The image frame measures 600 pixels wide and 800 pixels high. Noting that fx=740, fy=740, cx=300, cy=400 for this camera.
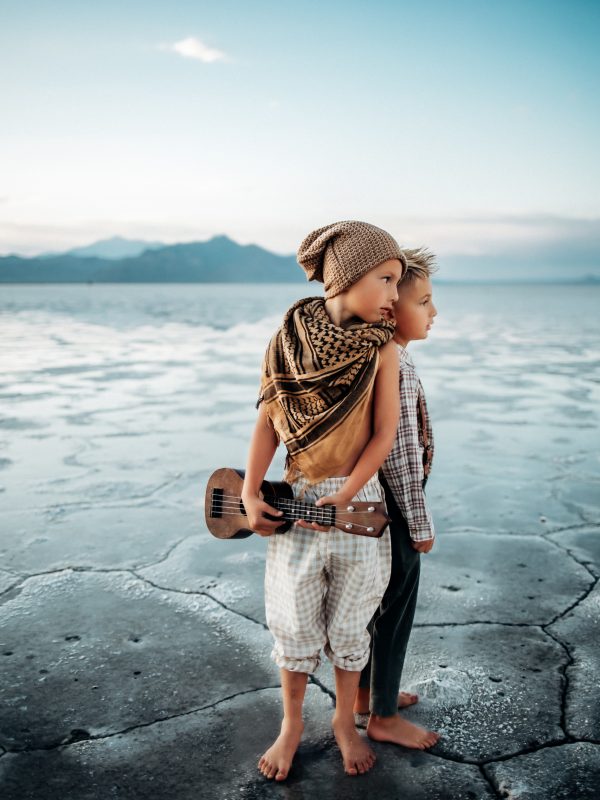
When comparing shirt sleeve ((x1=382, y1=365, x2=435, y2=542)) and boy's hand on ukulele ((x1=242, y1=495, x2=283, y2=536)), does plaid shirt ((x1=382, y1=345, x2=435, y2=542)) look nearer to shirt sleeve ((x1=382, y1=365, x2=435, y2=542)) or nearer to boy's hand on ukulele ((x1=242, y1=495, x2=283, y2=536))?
shirt sleeve ((x1=382, y1=365, x2=435, y2=542))

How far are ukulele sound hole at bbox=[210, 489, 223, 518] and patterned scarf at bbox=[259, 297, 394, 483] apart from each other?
1.10 feet

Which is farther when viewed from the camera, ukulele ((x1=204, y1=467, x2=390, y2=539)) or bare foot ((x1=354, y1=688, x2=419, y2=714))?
bare foot ((x1=354, y1=688, x2=419, y2=714))

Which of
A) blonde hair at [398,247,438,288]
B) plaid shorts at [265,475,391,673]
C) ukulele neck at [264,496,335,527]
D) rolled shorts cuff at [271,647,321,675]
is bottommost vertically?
rolled shorts cuff at [271,647,321,675]

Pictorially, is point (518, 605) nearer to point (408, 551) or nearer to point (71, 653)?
point (408, 551)

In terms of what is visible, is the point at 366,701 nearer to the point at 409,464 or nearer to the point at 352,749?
the point at 352,749

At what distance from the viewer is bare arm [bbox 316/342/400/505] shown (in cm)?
212

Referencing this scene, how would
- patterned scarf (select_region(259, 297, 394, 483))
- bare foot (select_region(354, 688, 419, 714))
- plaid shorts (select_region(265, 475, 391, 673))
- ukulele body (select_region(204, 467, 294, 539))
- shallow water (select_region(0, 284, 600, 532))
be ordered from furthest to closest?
shallow water (select_region(0, 284, 600, 532)), bare foot (select_region(354, 688, 419, 714)), ukulele body (select_region(204, 467, 294, 539)), plaid shorts (select_region(265, 475, 391, 673)), patterned scarf (select_region(259, 297, 394, 483))

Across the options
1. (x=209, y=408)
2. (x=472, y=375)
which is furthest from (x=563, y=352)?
(x=209, y=408)

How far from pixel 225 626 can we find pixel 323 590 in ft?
3.52

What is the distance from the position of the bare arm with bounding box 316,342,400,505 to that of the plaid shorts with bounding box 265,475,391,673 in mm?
63

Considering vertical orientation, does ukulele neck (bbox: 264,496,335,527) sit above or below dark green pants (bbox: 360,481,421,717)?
above

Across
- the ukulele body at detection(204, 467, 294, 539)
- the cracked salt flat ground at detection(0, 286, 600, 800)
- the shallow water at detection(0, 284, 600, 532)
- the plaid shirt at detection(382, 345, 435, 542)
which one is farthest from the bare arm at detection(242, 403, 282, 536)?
the shallow water at detection(0, 284, 600, 532)

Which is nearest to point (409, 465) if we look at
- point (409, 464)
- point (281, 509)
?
point (409, 464)

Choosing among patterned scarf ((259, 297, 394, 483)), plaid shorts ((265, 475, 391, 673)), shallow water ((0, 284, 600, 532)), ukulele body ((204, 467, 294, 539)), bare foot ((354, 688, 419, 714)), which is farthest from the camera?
shallow water ((0, 284, 600, 532))
